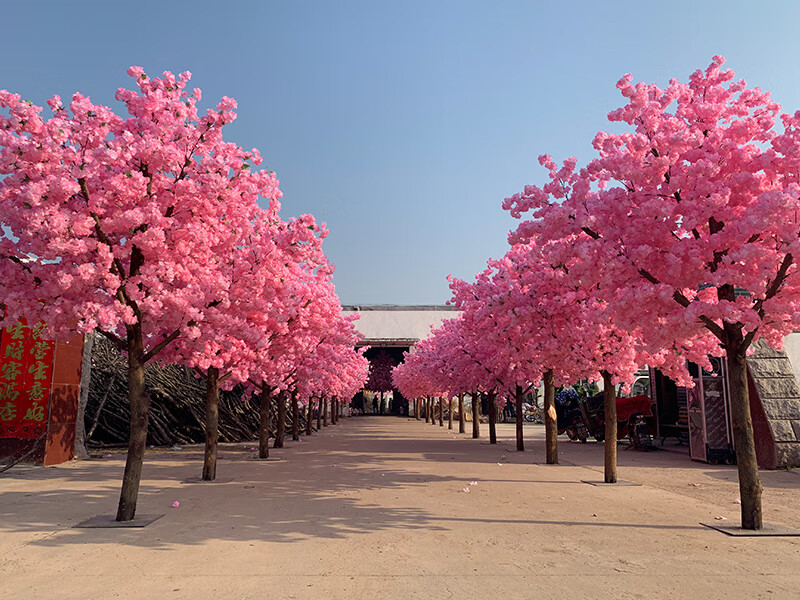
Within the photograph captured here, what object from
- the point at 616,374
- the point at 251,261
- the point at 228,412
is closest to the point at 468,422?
the point at 228,412

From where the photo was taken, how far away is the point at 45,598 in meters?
5.51

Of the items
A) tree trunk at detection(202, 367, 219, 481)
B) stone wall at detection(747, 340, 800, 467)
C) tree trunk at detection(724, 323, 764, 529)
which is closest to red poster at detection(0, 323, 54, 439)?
tree trunk at detection(202, 367, 219, 481)

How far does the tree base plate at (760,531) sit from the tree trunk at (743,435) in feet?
0.37

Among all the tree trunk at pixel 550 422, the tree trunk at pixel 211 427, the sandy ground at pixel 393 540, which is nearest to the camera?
the sandy ground at pixel 393 540

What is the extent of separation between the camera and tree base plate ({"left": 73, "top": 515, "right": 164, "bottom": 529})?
8.52 meters

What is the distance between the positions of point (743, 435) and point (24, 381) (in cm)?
1744

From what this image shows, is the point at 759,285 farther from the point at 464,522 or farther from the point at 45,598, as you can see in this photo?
the point at 45,598

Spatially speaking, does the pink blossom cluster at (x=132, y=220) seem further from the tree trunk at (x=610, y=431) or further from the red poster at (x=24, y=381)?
the red poster at (x=24, y=381)

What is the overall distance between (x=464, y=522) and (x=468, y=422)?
43.6m

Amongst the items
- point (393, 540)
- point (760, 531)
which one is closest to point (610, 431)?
point (760, 531)

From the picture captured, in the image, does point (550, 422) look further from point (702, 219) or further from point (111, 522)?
point (111, 522)

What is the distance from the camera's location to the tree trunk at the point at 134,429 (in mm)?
8883

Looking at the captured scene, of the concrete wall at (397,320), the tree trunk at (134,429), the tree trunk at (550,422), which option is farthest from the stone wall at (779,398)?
the concrete wall at (397,320)

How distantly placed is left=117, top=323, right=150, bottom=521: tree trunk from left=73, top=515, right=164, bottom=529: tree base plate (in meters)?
0.14
